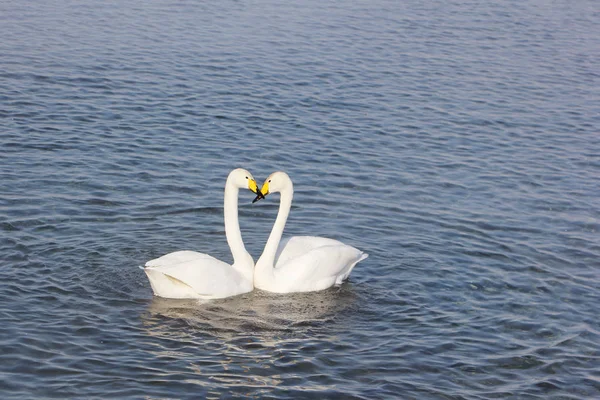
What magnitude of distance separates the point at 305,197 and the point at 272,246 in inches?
120

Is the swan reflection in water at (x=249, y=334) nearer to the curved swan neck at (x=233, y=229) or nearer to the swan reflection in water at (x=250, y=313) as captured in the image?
the swan reflection in water at (x=250, y=313)

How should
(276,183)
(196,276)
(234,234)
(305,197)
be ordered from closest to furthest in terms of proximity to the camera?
(196,276), (234,234), (276,183), (305,197)

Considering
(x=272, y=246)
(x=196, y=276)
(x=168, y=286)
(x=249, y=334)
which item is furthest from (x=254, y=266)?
(x=249, y=334)

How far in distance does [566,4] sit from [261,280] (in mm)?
23545

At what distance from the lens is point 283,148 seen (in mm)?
17281

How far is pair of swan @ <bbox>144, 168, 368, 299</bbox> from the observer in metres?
11.2

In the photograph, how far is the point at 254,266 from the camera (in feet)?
39.9

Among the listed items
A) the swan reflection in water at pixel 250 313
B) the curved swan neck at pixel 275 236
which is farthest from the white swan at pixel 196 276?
the curved swan neck at pixel 275 236

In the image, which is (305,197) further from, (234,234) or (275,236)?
(234,234)

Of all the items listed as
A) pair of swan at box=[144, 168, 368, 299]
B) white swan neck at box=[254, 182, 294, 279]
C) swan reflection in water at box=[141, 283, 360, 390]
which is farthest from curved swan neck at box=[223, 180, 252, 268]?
swan reflection in water at box=[141, 283, 360, 390]

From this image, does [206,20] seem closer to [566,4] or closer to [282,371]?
[566,4]

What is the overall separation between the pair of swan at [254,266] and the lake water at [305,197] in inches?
8.7

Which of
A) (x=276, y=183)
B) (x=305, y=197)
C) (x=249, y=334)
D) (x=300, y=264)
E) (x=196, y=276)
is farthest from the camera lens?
(x=305, y=197)

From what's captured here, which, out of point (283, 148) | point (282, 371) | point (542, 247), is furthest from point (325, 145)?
point (282, 371)
